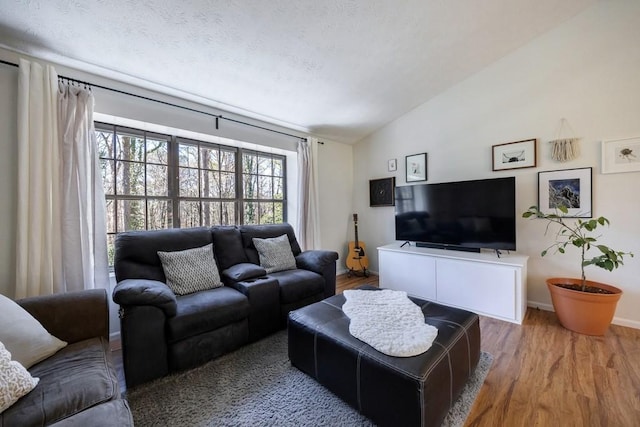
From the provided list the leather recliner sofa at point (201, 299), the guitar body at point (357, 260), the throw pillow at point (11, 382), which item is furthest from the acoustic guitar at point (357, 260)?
the throw pillow at point (11, 382)

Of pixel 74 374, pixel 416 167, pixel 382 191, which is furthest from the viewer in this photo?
pixel 382 191

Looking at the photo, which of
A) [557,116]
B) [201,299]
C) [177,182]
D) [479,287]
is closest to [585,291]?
[479,287]

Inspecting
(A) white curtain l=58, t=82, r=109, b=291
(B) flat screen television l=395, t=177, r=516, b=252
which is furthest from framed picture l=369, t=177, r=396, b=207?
(A) white curtain l=58, t=82, r=109, b=291

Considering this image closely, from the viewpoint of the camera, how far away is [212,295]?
6.48ft

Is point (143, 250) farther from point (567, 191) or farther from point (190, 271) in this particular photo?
point (567, 191)

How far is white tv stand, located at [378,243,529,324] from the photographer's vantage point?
2381 millimetres

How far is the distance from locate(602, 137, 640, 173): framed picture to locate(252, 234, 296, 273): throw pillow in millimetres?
3130

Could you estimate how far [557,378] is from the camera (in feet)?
5.31

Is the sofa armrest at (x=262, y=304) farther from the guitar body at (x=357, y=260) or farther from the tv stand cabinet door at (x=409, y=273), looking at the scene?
the guitar body at (x=357, y=260)

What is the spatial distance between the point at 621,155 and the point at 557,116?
2.02 ft

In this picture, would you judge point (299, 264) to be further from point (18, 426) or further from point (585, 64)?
point (585, 64)

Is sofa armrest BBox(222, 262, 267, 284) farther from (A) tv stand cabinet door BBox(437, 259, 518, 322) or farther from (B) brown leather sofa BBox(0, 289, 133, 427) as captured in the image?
(A) tv stand cabinet door BBox(437, 259, 518, 322)

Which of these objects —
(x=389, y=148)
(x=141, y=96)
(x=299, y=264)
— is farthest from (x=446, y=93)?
(x=141, y=96)

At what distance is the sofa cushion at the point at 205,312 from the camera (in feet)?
5.47
